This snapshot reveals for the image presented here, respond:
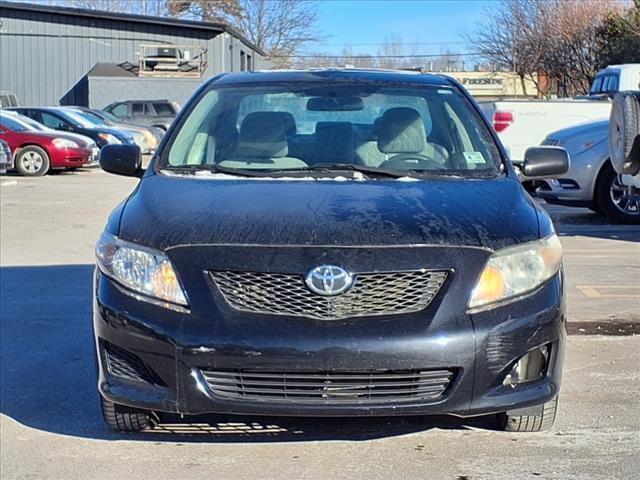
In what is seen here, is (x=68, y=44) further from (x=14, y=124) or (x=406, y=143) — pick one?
(x=406, y=143)

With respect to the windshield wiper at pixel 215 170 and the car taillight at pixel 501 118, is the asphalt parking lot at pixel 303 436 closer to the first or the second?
the windshield wiper at pixel 215 170

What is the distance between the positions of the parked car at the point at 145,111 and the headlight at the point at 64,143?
422 inches

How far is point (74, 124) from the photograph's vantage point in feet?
77.2

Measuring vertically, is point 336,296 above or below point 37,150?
above

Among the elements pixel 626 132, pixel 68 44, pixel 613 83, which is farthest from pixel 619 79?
pixel 68 44

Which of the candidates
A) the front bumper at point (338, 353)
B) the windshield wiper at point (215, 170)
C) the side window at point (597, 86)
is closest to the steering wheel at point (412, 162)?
the windshield wiper at point (215, 170)

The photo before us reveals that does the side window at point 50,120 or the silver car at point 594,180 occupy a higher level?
the silver car at point 594,180

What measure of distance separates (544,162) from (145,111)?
2687 cm

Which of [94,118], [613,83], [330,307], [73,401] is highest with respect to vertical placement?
[613,83]

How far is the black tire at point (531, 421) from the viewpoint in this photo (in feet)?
13.7

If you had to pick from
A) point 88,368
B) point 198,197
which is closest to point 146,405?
point 198,197

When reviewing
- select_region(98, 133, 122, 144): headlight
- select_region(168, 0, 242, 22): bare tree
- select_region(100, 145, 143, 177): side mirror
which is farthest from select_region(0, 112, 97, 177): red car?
select_region(168, 0, 242, 22): bare tree

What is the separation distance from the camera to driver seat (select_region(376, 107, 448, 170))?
193 inches

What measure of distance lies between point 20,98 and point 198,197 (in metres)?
37.0
